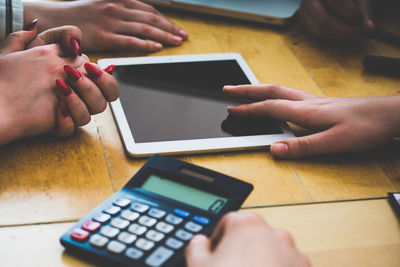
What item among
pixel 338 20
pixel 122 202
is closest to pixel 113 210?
pixel 122 202

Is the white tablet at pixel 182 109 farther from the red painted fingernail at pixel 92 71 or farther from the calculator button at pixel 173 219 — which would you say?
the calculator button at pixel 173 219

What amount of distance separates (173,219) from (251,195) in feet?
0.46

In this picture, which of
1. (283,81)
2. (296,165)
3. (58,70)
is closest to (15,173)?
(58,70)

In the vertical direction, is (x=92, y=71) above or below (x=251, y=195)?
above

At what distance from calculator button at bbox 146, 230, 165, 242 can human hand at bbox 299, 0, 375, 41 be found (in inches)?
28.1

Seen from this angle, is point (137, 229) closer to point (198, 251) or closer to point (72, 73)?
point (198, 251)

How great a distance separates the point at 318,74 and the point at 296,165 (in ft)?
1.03

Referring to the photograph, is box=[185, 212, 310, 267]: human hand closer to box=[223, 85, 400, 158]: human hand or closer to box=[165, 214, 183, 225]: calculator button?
box=[165, 214, 183, 225]: calculator button

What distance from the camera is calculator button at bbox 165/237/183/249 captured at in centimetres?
50

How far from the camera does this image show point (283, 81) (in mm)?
929

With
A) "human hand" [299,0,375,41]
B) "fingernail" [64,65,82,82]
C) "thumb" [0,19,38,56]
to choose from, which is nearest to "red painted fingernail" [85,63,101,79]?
"fingernail" [64,65,82,82]

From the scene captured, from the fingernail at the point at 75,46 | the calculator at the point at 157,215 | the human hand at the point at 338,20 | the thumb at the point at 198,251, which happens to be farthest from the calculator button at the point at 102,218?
the human hand at the point at 338,20

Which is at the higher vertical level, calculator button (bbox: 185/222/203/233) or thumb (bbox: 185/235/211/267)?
thumb (bbox: 185/235/211/267)

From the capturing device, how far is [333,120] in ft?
2.43
